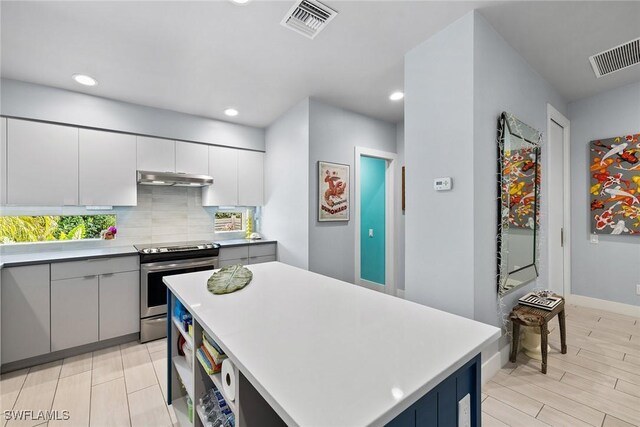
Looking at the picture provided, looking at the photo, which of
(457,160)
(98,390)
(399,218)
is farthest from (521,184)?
(98,390)

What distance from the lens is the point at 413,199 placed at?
2283 mm

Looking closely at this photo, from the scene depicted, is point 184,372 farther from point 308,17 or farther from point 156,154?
point 156,154

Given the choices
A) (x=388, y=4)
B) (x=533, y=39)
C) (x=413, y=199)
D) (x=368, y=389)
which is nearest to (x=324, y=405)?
(x=368, y=389)

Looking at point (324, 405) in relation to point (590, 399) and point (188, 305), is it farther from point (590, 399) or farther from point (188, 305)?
point (590, 399)

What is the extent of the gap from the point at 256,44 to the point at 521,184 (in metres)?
2.50

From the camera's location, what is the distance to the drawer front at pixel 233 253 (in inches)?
135

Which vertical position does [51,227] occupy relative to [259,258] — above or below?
above

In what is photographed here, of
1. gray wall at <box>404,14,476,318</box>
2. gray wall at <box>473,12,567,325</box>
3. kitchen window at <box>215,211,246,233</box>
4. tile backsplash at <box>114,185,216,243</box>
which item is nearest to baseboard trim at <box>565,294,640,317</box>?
gray wall at <box>473,12,567,325</box>

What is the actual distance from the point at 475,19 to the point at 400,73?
809mm

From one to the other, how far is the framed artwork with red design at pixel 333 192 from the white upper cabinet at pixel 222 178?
1328 mm

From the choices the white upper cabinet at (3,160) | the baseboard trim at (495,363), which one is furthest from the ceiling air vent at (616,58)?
the white upper cabinet at (3,160)

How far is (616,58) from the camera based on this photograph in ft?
8.35

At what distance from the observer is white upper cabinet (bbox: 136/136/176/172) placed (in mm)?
3229

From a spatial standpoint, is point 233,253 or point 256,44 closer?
point 256,44
